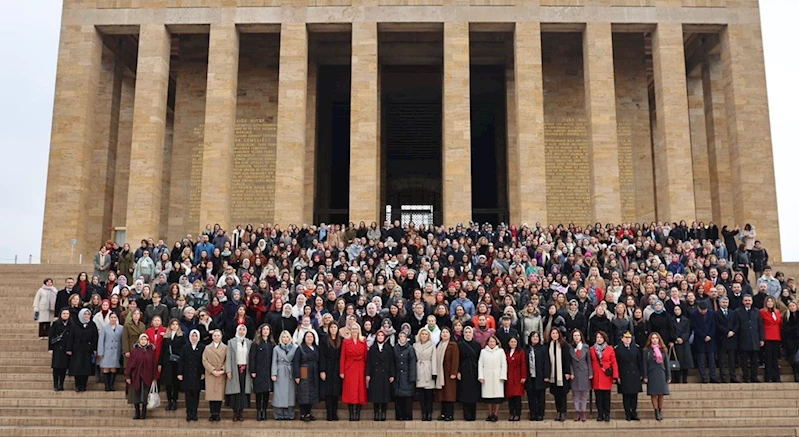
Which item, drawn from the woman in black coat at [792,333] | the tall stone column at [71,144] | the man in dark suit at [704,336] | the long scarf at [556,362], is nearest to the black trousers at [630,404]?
the long scarf at [556,362]

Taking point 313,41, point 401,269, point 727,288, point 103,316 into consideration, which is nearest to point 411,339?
point 401,269

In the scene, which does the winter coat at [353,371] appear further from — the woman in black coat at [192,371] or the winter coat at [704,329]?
the winter coat at [704,329]

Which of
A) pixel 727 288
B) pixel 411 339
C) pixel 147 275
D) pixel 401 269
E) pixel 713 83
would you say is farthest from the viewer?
pixel 713 83

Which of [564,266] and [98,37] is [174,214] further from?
[564,266]

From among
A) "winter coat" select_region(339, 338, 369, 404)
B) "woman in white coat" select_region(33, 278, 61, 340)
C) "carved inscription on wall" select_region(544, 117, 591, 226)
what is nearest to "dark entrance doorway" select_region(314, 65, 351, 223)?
"carved inscription on wall" select_region(544, 117, 591, 226)

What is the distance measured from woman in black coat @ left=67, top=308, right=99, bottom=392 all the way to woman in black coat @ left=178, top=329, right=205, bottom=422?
195 cm

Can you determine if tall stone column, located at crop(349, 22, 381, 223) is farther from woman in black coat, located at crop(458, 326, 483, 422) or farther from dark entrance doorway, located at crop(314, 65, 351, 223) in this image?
woman in black coat, located at crop(458, 326, 483, 422)

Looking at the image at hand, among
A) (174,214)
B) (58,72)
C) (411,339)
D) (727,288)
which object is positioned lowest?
(411,339)

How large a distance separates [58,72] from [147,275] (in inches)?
525

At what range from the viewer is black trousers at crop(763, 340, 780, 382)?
13.5 m

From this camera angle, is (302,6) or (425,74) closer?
(302,6)

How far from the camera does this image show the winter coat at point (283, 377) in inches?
461

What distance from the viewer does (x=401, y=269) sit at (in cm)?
1577

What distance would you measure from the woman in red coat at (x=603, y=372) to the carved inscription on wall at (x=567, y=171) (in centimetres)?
1600
